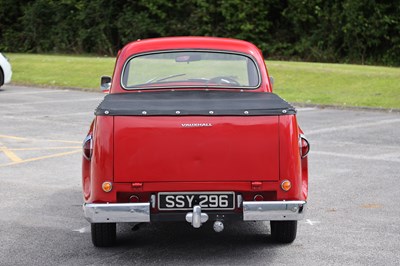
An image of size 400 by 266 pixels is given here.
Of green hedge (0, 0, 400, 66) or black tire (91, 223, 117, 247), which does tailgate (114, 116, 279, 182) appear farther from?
green hedge (0, 0, 400, 66)

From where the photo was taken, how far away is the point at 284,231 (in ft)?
26.4

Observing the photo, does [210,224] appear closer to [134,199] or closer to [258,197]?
[258,197]

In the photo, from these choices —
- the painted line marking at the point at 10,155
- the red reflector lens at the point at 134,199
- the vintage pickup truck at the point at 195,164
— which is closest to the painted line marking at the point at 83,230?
→ the vintage pickup truck at the point at 195,164

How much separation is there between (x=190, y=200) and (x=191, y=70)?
6.94 ft

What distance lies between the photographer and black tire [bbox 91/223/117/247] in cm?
783

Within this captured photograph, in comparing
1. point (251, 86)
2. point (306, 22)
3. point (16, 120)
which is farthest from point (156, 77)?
point (306, 22)

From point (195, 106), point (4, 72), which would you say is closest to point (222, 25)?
point (4, 72)

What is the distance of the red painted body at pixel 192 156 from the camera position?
7395 mm

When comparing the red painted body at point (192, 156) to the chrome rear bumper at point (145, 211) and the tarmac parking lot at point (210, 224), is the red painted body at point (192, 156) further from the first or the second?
the tarmac parking lot at point (210, 224)

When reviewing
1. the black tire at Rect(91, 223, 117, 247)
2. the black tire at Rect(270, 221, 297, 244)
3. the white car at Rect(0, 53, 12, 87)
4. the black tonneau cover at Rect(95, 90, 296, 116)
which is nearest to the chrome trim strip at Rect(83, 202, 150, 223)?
the black tire at Rect(91, 223, 117, 247)

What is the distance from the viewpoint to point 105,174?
7.43m

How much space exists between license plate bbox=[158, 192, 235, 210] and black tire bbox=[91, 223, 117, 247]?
0.64 metres

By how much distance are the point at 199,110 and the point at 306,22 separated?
29838 millimetres

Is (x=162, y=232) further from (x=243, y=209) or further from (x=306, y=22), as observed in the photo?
(x=306, y=22)
